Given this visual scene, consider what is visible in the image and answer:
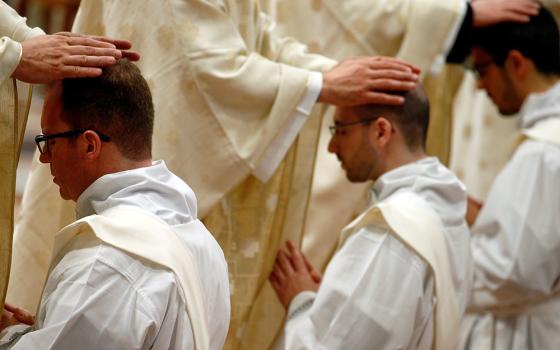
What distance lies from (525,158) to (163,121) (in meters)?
1.39

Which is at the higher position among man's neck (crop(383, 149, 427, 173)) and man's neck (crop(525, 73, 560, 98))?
man's neck (crop(383, 149, 427, 173))

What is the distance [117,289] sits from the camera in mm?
1961

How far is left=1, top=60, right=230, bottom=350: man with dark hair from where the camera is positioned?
1940 mm

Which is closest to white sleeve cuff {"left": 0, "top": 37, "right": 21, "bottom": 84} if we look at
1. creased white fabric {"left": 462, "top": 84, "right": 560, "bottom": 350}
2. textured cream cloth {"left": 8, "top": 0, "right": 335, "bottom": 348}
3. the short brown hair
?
the short brown hair

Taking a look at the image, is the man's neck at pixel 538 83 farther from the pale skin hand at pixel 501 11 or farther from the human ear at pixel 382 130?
the human ear at pixel 382 130

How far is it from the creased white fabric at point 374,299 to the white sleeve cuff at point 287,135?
0.33 m

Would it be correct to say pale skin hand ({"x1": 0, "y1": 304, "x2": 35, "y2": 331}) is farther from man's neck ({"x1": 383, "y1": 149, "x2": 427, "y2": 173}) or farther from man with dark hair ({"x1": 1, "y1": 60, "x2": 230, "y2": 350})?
man's neck ({"x1": 383, "y1": 149, "x2": 427, "y2": 173})

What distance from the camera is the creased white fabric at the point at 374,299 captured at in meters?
2.78

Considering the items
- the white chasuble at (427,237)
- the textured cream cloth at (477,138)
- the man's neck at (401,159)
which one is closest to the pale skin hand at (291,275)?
the white chasuble at (427,237)

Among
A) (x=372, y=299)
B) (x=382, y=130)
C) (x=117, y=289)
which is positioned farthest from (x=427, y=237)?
(x=117, y=289)

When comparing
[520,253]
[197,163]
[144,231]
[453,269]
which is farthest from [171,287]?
[520,253]

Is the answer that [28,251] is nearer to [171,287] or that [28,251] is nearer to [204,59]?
[204,59]

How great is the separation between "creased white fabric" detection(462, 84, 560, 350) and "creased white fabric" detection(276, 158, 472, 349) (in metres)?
0.70

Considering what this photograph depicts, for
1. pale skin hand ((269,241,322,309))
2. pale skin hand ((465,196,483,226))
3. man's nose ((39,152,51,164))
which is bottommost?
pale skin hand ((465,196,483,226))
